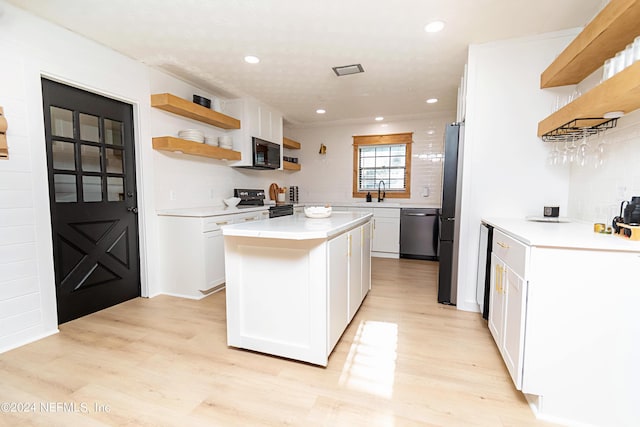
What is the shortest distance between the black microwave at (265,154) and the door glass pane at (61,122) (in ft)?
6.89

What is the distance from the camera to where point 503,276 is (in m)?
1.83

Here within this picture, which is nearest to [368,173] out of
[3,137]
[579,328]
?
[579,328]

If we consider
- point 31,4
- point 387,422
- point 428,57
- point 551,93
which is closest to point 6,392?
point 387,422

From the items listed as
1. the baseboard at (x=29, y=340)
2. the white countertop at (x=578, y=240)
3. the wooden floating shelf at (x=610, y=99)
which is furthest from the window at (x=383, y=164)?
the baseboard at (x=29, y=340)

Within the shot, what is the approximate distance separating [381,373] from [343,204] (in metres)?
3.67

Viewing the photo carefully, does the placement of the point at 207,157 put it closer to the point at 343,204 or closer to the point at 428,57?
the point at 343,204

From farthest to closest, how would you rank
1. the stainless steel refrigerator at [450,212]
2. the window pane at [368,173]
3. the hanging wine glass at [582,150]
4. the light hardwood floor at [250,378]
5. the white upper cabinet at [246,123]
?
the window pane at [368,173] < the white upper cabinet at [246,123] < the stainless steel refrigerator at [450,212] < the hanging wine glass at [582,150] < the light hardwood floor at [250,378]

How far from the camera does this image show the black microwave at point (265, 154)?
4219 millimetres

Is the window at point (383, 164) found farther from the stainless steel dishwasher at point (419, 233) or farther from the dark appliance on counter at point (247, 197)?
the dark appliance on counter at point (247, 197)

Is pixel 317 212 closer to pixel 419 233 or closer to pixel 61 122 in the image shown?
pixel 61 122

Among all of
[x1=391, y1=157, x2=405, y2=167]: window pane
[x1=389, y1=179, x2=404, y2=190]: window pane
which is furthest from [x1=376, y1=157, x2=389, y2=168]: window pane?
[x1=389, y1=179, x2=404, y2=190]: window pane

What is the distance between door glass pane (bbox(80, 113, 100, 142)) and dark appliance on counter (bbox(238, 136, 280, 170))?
1.88 m

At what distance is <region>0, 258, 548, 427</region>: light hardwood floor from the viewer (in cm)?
145

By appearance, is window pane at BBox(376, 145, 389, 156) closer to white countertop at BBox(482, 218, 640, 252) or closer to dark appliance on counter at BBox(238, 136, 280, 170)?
dark appliance on counter at BBox(238, 136, 280, 170)
